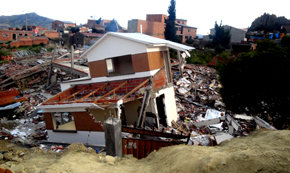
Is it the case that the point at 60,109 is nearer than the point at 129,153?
No

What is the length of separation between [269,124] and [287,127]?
2.21ft

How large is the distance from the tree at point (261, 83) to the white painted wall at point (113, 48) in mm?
5010

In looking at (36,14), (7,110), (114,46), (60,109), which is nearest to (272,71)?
(114,46)

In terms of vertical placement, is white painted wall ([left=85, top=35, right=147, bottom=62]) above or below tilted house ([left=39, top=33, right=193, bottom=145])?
above

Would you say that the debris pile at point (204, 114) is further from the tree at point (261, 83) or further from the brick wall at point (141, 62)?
the brick wall at point (141, 62)

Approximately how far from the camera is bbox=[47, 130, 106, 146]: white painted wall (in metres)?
9.78

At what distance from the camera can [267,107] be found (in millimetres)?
7934

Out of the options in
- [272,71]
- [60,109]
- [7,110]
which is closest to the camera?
[272,71]

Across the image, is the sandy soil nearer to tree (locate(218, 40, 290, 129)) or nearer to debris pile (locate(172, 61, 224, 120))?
tree (locate(218, 40, 290, 129))

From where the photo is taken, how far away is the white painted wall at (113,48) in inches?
445

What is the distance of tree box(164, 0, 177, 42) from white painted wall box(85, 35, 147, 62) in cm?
3212

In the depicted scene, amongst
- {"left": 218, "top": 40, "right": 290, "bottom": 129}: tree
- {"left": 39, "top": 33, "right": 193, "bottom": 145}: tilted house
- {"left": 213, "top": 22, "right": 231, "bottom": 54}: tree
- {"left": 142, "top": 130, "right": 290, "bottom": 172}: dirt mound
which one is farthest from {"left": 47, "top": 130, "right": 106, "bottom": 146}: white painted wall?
{"left": 213, "top": 22, "right": 231, "bottom": 54}: tree

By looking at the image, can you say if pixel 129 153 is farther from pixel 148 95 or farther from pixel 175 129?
pixel 175 129

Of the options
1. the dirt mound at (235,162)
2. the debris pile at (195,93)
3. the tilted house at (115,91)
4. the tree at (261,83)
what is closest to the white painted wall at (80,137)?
the tilted house at (115,91)
